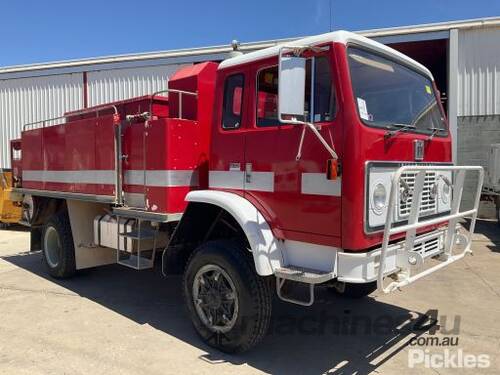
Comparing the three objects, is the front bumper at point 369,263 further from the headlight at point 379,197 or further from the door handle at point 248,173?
the door handle at point 248,173

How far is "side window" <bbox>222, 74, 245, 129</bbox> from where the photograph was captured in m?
4.21

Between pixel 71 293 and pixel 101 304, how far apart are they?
0.71 m

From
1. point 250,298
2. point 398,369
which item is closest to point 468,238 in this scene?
point 398,369

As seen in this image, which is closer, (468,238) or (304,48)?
(304,48)

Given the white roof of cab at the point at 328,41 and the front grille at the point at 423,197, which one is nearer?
the white roof of cab at the point at 328,41

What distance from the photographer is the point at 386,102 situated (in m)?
3.81

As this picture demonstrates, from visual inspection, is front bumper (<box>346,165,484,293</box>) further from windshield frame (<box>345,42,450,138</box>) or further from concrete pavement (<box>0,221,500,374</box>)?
concrete pavement (<box>0,221,500,374</box>)

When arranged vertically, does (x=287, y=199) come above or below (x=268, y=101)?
below

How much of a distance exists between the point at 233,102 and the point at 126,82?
1036 centimetres

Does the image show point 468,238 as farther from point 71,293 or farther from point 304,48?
point 71,293

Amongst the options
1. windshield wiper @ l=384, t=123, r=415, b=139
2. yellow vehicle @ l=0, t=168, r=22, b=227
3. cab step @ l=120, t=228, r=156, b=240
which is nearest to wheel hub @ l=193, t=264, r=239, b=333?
cab step @ l=120, t=228, r=156, b=240

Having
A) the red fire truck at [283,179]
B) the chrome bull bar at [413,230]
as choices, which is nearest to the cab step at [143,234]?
the red fire truck at [283,179]

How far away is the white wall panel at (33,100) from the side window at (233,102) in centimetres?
1140

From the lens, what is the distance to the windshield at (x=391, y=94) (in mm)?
3588
